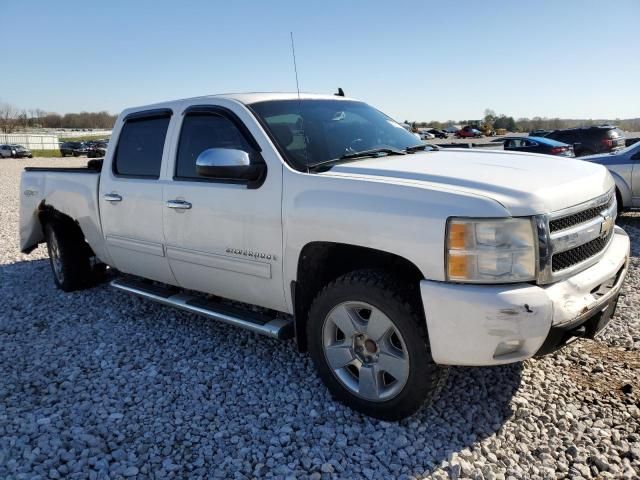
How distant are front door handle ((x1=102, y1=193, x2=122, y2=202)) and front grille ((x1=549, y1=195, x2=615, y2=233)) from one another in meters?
3.42

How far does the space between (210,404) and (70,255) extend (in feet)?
10.5

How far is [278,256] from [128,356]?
5.41 ft

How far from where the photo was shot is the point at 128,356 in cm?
403

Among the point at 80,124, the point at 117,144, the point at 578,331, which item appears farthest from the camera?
the point at 80,124

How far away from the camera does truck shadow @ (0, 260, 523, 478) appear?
2744 millimetres

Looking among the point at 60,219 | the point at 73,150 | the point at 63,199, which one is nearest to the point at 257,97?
the point at 63,199

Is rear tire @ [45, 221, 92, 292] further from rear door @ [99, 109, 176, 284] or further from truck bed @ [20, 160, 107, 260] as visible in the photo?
rear door @ [99, 109, 176, 284]

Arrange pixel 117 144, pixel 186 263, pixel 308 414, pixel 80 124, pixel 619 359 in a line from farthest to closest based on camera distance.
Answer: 1. pixel 80 124
2. pixel 117 144
3. pixel 186 263
4. pixel 619 359
5. pixel 308 414

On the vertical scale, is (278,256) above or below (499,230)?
below

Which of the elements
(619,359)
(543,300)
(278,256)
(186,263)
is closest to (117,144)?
(186,263)

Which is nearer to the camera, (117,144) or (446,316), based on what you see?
(446,316)

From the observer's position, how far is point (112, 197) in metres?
4.52

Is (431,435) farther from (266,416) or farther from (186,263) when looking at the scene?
(186,263)

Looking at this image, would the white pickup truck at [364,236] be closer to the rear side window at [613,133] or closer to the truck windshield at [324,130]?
the truck windshield at [324,130]
